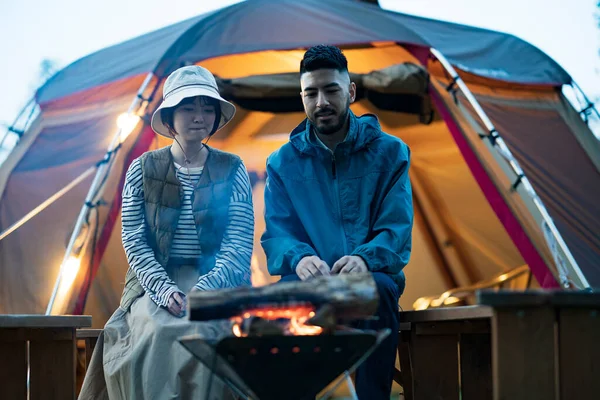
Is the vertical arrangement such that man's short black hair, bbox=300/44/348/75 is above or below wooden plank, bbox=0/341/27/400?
above

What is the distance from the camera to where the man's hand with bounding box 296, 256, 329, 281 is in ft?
7.41

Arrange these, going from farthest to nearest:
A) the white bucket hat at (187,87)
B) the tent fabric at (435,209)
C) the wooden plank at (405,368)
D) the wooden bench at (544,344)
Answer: the tent fabric at (435,209) → the wooden plank at (405,368) → the white bucket hat at (187,87) → the wooden bench at (544,344)

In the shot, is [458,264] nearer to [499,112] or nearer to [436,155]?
[436,155]

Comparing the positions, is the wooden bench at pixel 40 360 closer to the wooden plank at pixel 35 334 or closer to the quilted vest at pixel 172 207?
the wooden plank at pixel 35 334

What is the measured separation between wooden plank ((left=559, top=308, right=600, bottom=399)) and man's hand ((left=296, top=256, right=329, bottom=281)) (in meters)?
0.64

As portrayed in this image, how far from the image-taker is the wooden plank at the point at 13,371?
94.0 inches

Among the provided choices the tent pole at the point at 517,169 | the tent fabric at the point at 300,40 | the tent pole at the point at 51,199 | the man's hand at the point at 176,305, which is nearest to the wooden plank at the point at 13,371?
the man's hand at the point at 176,305

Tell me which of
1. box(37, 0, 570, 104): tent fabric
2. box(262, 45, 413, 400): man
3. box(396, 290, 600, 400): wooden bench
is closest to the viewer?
box(396, 290, 600, 400): wooden bench

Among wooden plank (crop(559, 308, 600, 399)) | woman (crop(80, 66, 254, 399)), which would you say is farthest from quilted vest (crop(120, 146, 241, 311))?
wooden plank (crop(559, 308, 600, 399))

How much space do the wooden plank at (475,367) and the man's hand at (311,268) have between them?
0.71m

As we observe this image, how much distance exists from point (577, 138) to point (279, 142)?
176 centimetres

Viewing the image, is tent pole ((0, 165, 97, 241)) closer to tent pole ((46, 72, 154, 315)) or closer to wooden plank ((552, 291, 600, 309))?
tent pole ((46, 72, 154, 315))

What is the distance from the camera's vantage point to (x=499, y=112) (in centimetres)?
458

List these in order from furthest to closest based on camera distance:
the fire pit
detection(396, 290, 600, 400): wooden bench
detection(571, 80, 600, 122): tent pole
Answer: detection(571, 80, 600, 122): tent pole, detection(396, 290, 600, 400): wooden bench, the fire pit
